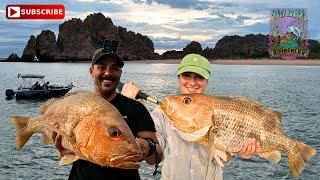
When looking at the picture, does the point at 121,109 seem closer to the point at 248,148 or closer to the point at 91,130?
the point at 248,148

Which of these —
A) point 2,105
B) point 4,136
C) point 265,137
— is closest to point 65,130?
point 265,137

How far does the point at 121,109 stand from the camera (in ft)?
16.9

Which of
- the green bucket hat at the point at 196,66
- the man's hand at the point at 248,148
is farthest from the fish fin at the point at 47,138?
the man's hand at the point at 248,148

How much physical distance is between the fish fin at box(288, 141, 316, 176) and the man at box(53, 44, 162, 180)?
149cm

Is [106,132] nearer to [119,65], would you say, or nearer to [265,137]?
[119,65]

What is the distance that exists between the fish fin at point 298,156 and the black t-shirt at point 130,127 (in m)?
1.59

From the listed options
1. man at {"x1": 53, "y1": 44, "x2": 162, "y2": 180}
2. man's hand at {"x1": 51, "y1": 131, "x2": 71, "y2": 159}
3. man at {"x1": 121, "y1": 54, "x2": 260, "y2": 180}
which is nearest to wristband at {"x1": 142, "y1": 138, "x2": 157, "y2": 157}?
man at {"x1": 53, "y1": 44, "x2": 162, "y2": 180}

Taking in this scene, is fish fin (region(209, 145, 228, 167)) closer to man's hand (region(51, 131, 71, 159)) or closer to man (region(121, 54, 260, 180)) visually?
man (region(121, 54, 260, 180))

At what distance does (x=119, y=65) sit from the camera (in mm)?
5070

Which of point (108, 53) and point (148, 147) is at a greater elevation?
point (108, 53)

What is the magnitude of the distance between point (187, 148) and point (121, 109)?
94 centimetres

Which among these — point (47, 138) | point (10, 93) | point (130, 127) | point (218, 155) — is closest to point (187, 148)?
point (218, 155)

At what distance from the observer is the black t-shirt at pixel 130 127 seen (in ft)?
16.4

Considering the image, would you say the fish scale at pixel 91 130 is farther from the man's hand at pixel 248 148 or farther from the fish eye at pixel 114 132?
the man's hand at pixel 248 148
